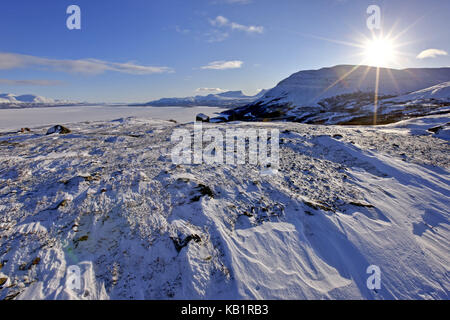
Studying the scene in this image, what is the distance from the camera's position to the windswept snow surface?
4043 millimetres

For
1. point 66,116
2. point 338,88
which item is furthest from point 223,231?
point 66,116

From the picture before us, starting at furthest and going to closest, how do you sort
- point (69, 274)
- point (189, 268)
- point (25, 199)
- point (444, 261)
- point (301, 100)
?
point (301, 100)
point (25, 199)
point (444, 261)
point (189, 268)
point (69, 274)

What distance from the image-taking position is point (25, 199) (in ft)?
21.1


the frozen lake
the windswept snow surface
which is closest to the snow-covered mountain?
the frozen lake

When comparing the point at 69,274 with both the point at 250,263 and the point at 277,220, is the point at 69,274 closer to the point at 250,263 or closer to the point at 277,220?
the point at 250,263

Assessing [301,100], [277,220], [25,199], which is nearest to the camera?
[277,220]

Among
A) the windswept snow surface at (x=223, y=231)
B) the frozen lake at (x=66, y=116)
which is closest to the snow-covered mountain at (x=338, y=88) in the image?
the frozen lake at (x=66, y=116)

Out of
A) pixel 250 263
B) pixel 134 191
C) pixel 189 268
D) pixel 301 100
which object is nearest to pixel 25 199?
pixel 134 191

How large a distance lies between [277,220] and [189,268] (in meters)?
3.00

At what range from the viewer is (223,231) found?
A: 5242 millimetres

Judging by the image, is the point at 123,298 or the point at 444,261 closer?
the point at 123,298

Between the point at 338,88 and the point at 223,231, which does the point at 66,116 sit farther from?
the point at 338,88
